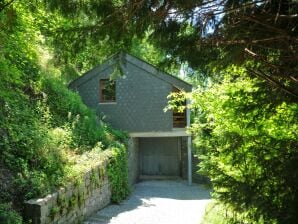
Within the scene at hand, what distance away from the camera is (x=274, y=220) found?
5.42m

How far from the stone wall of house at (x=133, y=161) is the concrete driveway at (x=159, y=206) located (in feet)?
1.47

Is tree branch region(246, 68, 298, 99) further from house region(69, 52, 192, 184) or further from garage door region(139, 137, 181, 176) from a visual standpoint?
garage door region(139, 137, 181, 176)

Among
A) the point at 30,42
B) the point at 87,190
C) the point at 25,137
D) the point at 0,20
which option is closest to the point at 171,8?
the point at 0,20

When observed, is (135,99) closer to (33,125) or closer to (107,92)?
(107,92)

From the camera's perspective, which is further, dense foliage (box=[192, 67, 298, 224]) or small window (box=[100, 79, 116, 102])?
small window (box=[100, 79, 116, 102])

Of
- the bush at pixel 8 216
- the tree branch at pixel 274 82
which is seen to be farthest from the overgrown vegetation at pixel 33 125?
the tree branch at pixel 274 82

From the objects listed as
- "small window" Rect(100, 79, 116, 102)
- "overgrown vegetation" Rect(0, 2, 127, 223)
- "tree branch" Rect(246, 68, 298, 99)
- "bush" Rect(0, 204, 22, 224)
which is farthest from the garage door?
"tree branch" Rect(246, 68, 298, 99)

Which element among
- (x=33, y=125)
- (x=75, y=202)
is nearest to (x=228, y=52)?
(x=75, y=202)

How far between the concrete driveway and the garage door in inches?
75.4

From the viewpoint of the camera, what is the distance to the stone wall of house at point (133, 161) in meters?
19.5

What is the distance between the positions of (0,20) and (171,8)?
8.02 feet

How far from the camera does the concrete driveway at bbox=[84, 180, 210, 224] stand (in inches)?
482

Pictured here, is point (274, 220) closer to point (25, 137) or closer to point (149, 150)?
point (25, 137)

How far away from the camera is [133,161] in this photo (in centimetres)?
2097
